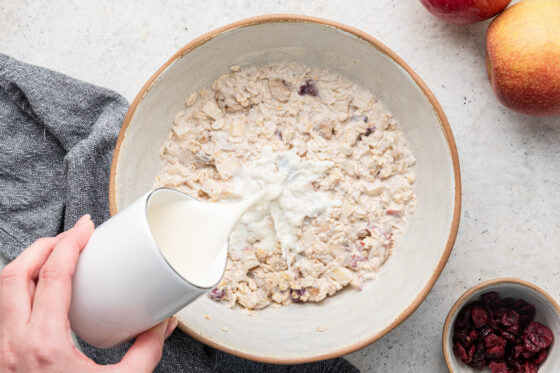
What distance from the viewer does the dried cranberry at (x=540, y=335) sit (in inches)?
→ 42.6

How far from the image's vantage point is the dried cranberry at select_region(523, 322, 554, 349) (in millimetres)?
1081

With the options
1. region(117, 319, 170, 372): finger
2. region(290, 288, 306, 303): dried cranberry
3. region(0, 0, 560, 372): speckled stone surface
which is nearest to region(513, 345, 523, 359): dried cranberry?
region(0, 0, 560, 372): speckled stone surface

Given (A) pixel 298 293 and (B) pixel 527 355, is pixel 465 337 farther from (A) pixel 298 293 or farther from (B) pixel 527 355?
(A) pixel 298 293

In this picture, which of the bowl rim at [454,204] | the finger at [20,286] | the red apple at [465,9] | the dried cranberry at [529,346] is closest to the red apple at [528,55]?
the red apple at [465,9]

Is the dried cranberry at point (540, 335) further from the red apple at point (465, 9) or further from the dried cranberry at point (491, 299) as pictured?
the red apple at point (465, 9)

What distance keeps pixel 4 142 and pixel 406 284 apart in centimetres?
93

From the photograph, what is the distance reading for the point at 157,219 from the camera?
85 centimetres

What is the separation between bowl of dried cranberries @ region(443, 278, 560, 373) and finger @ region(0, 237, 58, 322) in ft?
2.55

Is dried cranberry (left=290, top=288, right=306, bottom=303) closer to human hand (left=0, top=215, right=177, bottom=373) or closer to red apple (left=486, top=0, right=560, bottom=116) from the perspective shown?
human hand (left=0, top=215, right=177, bottom=373)

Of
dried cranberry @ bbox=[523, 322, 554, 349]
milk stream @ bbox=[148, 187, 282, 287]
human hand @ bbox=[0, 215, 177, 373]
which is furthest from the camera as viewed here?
dried cranberry @ bbox=[523, 322, 554, 349]

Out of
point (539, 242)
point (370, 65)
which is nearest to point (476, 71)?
point (370, 65)

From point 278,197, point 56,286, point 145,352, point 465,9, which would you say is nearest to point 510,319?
point 278,197

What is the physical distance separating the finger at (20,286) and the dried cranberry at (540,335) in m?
0.95

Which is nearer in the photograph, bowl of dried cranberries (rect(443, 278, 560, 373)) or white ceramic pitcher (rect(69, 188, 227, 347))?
white ceramic pitcher (rect(69, 188, 227, 347))
